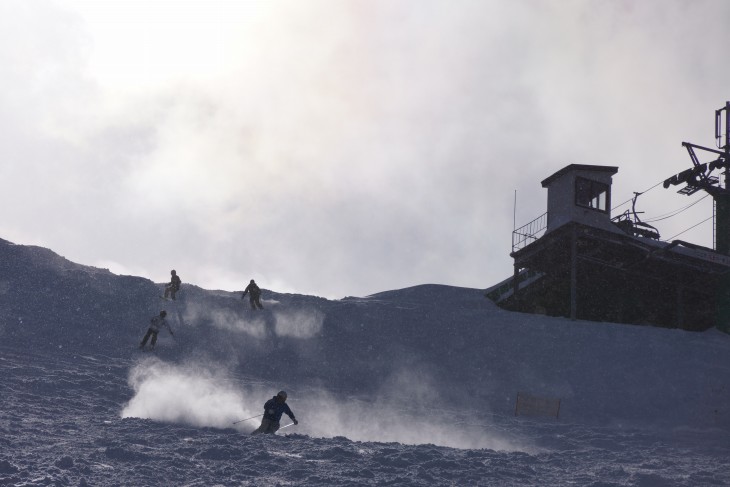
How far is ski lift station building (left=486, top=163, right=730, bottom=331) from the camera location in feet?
127

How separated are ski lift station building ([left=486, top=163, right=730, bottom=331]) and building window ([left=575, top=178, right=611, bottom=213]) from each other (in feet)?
0.16

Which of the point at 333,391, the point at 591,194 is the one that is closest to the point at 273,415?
the point at 333,391

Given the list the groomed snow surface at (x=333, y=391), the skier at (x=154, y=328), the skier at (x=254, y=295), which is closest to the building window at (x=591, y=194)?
the groomed snow surface at (x=333, y=391)

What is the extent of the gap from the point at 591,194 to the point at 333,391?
73.5 ft

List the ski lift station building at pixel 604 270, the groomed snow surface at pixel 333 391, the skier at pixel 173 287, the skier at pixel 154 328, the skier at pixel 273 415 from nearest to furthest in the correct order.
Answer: the groomed snow surface at pixel 333 391 → the skier at pixel 273 415 → the skier at pixel 154 328 → the skier at pixel 173 287 → the ski lift station building at pixel 604 270

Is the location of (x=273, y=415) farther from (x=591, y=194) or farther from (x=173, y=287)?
(x=591, y=194)

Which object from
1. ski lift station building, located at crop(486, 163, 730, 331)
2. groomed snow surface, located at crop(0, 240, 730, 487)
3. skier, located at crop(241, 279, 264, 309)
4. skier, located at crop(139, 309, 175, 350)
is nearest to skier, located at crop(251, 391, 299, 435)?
groomed snow surface, located at crop(0, 240, 730, 487)

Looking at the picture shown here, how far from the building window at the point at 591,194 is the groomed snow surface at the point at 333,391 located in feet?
27.0

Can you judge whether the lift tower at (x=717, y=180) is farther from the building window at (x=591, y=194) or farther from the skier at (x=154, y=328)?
the skier at (x=154, y=328)

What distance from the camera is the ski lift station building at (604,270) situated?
3866 cm

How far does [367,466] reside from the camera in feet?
43.1

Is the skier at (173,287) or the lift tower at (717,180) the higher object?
the lift tower at (717,180)

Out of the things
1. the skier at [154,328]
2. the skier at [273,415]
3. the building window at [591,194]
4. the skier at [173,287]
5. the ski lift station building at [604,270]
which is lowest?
the skier at [273,415]

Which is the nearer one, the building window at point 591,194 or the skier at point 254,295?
the skier at point 254,295
